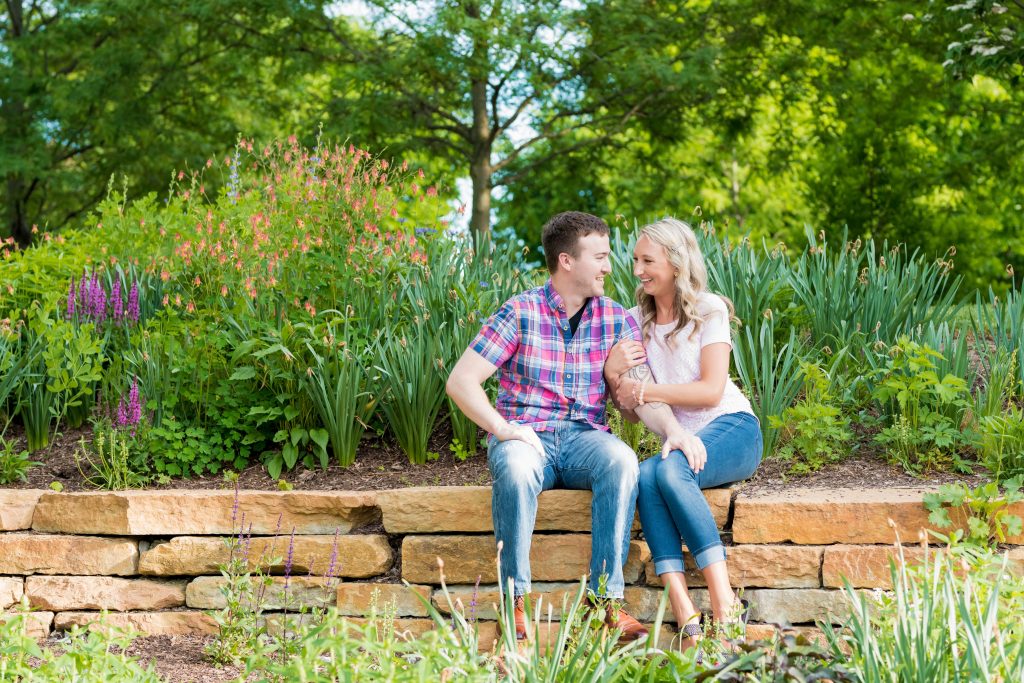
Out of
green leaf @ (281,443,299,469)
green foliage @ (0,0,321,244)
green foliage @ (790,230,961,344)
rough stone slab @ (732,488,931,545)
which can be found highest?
green foliage @ (0,0,321,244)

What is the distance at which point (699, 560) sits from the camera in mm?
3152

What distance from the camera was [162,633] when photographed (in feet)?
12.2

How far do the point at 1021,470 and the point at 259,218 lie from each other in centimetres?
327

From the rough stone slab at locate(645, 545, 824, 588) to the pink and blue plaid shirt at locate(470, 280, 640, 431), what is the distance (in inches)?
23.7

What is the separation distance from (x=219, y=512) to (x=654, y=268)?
5.81 feet

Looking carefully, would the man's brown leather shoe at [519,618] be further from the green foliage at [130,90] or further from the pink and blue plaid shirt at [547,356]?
the green foliage at [130,90]

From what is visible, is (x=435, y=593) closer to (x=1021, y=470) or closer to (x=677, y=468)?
(x=677, y=468)

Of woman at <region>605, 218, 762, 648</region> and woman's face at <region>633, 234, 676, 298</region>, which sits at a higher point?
woman's face at <region>633, 234, 676, 298</region>

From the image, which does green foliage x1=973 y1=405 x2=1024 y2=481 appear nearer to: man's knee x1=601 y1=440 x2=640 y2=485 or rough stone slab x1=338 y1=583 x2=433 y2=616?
man's knee x1=601 y1=440 x2=640 y2=485

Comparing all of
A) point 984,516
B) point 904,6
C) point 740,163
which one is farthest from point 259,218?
point 740,163

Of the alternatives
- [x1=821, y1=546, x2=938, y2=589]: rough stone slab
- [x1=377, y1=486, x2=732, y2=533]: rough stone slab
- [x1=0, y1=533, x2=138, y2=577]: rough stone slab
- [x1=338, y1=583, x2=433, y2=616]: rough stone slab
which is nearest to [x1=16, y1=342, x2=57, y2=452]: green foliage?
[x1=0, y1=533, x2=138, y2=577]: rough stone slab

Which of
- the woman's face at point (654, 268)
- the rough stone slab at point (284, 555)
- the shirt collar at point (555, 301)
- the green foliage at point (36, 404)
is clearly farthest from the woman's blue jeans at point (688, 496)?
the green foliage at point (36, 404)

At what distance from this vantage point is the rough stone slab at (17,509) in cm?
386

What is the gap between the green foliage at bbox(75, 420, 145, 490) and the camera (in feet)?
13.2
